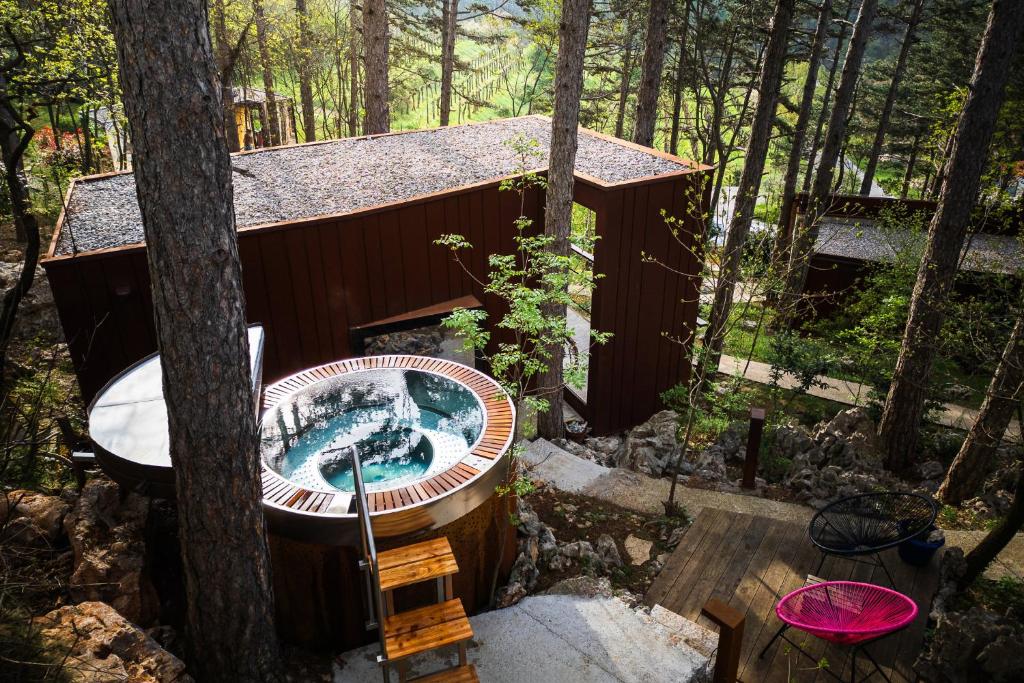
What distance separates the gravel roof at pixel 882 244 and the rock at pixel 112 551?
38.0 feet

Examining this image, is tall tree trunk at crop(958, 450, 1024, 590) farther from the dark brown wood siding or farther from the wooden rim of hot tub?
the dark brown wood siding

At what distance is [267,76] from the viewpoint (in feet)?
54.7

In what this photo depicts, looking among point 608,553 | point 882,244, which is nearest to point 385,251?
point 608,553

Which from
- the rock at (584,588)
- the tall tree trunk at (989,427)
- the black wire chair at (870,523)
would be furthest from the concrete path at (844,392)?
the rock at (584,588)

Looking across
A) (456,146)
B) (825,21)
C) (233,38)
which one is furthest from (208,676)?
(233,38)

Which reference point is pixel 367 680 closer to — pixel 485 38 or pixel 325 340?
pixel 325 340

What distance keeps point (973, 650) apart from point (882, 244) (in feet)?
39.2

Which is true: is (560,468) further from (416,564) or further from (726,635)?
(726,635)

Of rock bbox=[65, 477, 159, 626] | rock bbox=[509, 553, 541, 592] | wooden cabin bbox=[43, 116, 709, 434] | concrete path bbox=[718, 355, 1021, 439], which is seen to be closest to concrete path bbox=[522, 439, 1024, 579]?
rock bbox=[509, 553, 541, 592]

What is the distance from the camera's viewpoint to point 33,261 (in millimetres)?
5117

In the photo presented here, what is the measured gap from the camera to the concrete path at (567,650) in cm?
434

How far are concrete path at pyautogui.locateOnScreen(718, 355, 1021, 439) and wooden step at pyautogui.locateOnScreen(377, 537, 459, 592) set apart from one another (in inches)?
254

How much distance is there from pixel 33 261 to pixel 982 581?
793 centimetres

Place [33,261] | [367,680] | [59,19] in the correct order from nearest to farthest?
[367,680]
[33,261]
[59,19]
